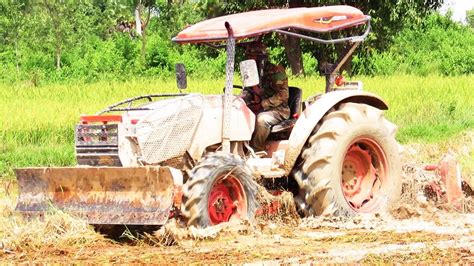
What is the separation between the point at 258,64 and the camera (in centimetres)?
924

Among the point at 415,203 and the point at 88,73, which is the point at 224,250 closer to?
the point at 415,203

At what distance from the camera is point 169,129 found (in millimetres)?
8398

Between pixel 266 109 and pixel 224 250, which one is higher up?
pixel 266 109

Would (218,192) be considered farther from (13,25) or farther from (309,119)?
(13,25)

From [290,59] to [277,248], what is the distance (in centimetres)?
1932

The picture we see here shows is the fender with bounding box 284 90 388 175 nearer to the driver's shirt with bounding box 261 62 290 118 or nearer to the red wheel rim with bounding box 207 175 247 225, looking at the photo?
the driver's shirt with bounding box 261 62 290 118

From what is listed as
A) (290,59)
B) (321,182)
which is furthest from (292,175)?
(290,59)

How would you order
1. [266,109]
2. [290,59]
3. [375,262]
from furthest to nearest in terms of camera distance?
[290,59], [266,109], [375,262]

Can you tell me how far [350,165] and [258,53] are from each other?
146cm

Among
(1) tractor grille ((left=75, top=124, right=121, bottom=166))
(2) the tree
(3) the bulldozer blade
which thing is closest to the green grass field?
(3) the bulldozer blade

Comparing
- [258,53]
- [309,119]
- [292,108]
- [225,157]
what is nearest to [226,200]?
[225,157]

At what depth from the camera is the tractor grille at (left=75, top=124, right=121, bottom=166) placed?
327 inches

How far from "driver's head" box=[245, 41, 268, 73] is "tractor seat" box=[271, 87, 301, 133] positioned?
434 millimetres

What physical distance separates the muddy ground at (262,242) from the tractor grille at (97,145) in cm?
64
